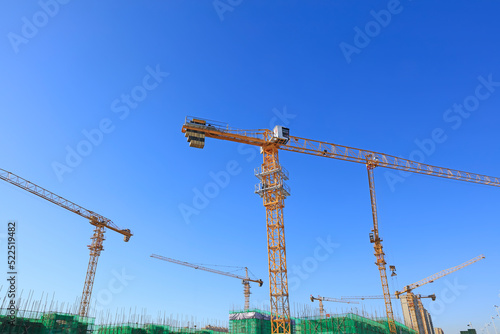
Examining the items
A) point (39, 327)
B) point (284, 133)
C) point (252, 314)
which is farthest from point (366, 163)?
point (39, 327)

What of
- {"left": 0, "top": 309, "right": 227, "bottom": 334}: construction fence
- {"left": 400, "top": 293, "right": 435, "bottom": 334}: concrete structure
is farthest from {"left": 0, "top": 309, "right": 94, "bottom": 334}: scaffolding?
{"left": 400, "top": 293, "right": 435, "bottom": 334}: concrete structure

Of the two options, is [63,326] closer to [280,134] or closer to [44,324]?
[44,324]

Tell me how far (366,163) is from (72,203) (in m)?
45.9

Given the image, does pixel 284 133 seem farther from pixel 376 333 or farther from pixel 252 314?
pixel 376 333

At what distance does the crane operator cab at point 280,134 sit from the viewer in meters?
35.8

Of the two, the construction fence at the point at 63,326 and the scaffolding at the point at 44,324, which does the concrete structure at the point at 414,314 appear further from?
the scaffolding at the point at 44,324

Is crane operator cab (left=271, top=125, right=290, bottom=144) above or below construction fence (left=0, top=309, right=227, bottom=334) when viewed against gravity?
above

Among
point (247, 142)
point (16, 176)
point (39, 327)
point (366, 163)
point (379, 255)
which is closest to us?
point (39, 327)

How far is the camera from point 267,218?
3425 centimetres

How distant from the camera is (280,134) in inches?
1410

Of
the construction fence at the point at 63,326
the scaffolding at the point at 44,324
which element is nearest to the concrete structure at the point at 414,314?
the construction fence at the point at 63,326

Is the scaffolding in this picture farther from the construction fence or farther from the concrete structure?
the concrete structure

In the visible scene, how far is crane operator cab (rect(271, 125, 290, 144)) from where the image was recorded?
118ft

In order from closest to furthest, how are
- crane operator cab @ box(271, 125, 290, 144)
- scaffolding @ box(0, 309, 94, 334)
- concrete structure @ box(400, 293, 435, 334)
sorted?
scaffolding @ box(0, 309, 94, 334) → crane operator cab @ box(271, 125, 290, 144) → concrete structure @ box(400, 293, 435, 334)
